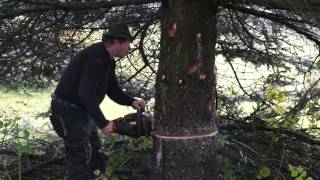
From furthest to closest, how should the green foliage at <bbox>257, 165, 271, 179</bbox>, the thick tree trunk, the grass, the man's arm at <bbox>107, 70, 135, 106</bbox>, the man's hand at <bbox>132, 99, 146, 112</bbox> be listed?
the grass < the man's arm at <bbox>107, 70, 135, 106</bbox> < the man's hand at <bbox>132, 99, 146, 112</bbox> < the green foliage at <bbox>257, 165, 271, 179</bbox> < the thick tree trunk

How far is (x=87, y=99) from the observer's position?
401 cm

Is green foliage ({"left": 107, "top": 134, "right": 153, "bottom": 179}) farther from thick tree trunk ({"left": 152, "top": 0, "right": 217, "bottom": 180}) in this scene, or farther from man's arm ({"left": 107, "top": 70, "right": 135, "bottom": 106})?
thick tree trunk ({"left": 152, "top": 0, "right": 217, "bottom": 180})

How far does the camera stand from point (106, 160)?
508 centimetres

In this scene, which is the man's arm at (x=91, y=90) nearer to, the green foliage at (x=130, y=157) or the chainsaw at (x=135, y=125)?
the chainsaw at (x=135, y=125)

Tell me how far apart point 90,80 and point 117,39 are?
16.0 inches

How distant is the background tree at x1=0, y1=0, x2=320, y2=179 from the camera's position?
3.70 m

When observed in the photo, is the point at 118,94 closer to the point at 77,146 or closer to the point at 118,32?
the point at 77,146

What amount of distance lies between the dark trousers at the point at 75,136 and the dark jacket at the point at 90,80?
92mm

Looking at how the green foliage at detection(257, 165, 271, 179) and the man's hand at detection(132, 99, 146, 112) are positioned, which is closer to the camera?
the green foliage at detection(257, 165, 271, 179)

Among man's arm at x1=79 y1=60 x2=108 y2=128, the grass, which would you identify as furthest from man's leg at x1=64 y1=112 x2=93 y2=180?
the grass

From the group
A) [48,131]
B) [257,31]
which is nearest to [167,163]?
[257,31]

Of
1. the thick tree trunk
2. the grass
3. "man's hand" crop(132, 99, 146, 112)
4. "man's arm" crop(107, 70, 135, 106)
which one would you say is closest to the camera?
the thick tree trunk

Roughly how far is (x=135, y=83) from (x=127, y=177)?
4.72 feet

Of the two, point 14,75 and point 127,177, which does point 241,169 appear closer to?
point 127,177
